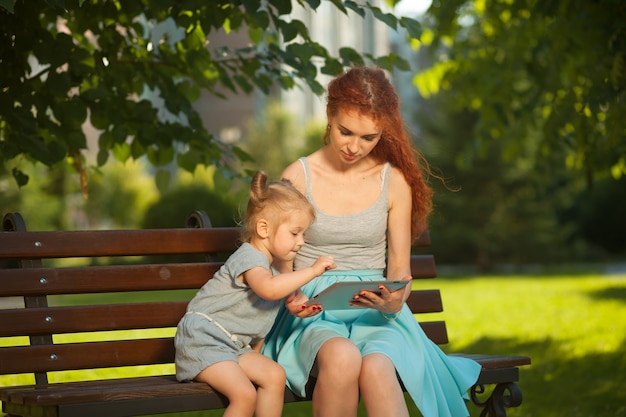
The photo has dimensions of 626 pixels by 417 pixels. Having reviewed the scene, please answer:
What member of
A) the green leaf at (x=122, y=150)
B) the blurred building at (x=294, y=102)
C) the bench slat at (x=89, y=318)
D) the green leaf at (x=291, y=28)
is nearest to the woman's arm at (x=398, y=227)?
Result: the bench slat at (x=89, y=318)

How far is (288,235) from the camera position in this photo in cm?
383

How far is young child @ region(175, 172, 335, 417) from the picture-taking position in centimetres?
370

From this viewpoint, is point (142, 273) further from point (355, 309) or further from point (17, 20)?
point (17, 20)

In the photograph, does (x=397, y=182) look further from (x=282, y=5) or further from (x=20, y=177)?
(x=20, y=177)

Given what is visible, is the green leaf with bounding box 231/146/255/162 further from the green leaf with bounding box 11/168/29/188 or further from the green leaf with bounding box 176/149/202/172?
the green leaf with bounding box 11/168/29/188

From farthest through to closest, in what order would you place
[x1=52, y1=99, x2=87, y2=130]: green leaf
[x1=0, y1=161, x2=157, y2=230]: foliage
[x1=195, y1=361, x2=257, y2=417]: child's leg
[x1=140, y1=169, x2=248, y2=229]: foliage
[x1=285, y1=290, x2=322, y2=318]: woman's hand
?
1. [x1=0, y1=161, x2=157, y2=230]: foliage
2. [x1=140, y1=169, x2=248, y2=229]: foliage
3. [x1=52, y1=99, x2=87, y2=130]: green leaf
4. [x1=285, y1=290, x2=322, y2=318]: woman's hand
5. [x1=195, y1=361, x2=257, y2=417]: child's leg

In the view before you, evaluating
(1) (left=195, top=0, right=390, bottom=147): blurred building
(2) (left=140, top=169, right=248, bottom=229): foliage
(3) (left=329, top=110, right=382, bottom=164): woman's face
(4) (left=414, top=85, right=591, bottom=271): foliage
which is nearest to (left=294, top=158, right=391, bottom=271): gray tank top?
(3) (left=329, top=110, right=382, bottom=164): woman's face

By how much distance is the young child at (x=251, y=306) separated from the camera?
3695mm

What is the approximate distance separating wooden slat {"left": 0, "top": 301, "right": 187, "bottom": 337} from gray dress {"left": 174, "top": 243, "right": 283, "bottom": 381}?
0.52 meters

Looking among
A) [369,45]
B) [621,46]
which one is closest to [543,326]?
[621,46]

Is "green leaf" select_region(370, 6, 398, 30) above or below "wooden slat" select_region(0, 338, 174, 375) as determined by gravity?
above

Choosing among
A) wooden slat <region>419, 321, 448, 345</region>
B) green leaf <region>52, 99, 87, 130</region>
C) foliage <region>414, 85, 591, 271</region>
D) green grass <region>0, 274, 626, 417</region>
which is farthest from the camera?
foliage <region>414, 85, 591, 271</region>

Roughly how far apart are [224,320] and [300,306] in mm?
273

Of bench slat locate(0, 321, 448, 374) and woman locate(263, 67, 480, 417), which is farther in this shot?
bench slat locate(0, 321, 448, 374)
